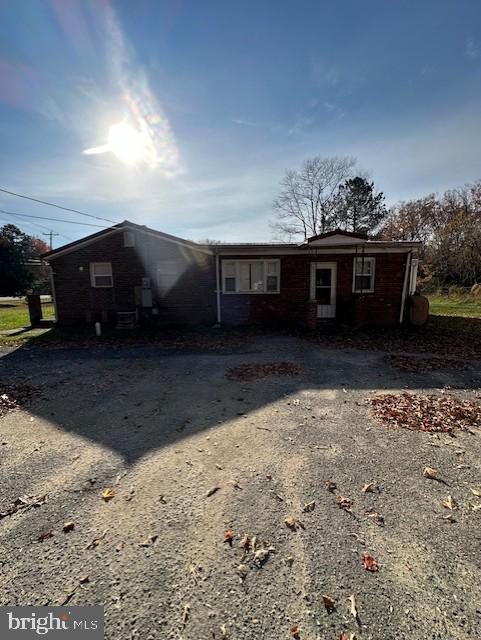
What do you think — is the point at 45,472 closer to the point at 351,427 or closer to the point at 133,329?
the point at 351,427

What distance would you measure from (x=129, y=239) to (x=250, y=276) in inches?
203

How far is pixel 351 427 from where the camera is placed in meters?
4.07

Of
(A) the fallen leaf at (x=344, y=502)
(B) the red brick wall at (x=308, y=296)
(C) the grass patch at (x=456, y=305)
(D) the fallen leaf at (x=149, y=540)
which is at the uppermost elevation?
(B) the red brick wall at (x=308, y=296)

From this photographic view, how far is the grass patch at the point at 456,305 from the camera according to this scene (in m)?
14.5

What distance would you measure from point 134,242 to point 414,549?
12475mm

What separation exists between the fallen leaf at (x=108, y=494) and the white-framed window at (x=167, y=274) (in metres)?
10.0

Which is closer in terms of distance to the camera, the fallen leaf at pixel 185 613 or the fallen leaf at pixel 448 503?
the fallen leaf at pixel 185 613

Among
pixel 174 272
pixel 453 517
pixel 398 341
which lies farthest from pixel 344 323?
pixel 453 517

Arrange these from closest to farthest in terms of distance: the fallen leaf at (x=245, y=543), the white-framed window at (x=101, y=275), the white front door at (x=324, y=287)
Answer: the fallen leaf at (x=245, y=543) → the white front door at (x=324, y=287) → the white-framed window at (x=101, y=275)

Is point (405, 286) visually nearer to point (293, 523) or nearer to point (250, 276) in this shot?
point (250, 276)

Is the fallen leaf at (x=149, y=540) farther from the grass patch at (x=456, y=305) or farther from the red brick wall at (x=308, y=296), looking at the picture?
the grass patch at (x=456, y=305)

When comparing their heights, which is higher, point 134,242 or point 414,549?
point 134,242

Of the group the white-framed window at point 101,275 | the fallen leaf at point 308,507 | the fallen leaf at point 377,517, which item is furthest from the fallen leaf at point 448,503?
the white-framed window at point 101,275

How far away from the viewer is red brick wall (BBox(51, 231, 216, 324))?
40.1ft
